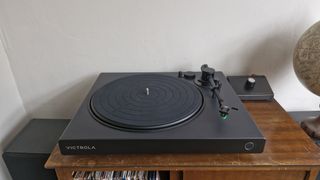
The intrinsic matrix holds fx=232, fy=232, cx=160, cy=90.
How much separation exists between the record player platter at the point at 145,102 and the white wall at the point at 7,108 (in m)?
0.48

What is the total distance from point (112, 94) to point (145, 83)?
13 cm

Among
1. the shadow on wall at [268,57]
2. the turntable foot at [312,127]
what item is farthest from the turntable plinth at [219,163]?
the shadow on wall at [268,57]

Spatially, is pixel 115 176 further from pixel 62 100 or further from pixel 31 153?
pixel 62 100

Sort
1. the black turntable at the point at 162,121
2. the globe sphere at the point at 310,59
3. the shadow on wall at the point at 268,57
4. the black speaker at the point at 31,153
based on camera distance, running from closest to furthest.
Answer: the black turntable at the point at 162,121 < the globe sphere at the point at 310,59 < the black speaker at the point at 31,153 < the shadow on wall at the point at 268,57

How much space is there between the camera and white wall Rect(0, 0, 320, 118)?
930mm

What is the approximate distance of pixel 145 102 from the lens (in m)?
0.75

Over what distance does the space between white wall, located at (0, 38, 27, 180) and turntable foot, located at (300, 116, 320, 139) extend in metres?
1.21

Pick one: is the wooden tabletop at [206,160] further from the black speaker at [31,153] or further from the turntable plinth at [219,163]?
the black speaker at [31,153]

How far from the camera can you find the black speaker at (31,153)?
0.88m

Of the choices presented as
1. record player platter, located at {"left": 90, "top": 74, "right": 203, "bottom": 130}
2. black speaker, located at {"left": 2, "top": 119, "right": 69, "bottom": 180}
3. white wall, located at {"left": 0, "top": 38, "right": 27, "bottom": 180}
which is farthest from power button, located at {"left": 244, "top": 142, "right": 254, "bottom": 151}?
white wall, located at {"left": 0, "top": 38, "right": 27, "bottom": 180}

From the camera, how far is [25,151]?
0.89 m

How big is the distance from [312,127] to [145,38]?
0.73 meters

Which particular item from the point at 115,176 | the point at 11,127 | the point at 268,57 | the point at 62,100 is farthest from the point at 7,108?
the point at 268,57

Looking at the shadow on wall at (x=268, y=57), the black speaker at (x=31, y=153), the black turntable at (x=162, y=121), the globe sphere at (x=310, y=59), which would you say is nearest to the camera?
the black turntable at (x=162, y=121)
